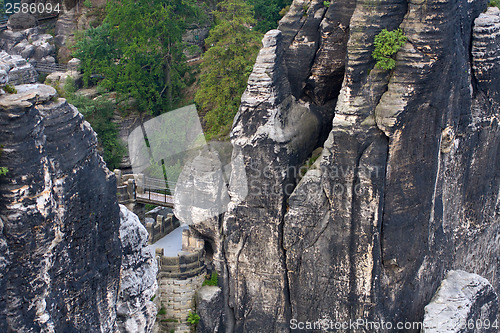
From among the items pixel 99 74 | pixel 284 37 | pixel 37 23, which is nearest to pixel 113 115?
pixel 99 74

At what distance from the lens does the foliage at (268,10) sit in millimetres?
33625

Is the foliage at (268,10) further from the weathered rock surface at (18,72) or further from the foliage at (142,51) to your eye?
the weathered rock surface at (18,72)

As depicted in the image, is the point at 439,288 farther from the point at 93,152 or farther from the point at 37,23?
the point at 37,23

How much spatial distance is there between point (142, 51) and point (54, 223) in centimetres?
2118

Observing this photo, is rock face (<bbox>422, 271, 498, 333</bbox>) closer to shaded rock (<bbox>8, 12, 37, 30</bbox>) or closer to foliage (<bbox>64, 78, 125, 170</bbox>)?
foliage (<bbox>64, 78, 125, 170</bbox>)

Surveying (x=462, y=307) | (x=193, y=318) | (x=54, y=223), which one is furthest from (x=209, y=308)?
(x=54, y=223)

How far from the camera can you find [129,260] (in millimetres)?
15312

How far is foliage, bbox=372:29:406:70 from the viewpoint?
58.4 ft

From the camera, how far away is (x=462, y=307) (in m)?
Result: 20.0

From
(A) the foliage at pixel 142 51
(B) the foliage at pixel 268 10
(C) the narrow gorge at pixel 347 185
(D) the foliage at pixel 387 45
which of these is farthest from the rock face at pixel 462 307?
(A) the foliage at pixel 142 51

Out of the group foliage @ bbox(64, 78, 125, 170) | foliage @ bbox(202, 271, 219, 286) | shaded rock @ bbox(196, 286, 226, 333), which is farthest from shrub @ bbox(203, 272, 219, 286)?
foliage @ bbox(64, 78, 125, 170)

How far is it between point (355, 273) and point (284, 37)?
24.5 feet

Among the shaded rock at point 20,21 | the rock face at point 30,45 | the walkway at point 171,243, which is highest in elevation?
the shaded rock at point 20,21

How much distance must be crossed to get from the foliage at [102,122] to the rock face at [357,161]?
39.7ft
